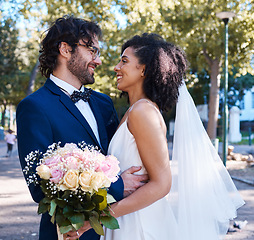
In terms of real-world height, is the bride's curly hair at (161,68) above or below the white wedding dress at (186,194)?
above

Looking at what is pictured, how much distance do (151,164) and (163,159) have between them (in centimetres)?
9

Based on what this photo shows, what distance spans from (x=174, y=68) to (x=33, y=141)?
1.21 meters

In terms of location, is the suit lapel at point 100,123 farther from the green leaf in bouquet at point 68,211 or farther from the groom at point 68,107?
the green leaf in bouquet at point 68,211

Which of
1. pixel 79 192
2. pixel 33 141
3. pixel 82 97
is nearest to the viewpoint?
pixel 79 192

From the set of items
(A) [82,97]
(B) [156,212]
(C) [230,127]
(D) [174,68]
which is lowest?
(C) [230,127]

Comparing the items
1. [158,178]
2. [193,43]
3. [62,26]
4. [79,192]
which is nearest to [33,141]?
[79,192]

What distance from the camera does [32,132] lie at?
2.20m

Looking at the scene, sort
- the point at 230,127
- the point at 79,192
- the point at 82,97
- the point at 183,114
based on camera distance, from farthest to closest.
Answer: the point at 230,127 < the point at 183,114 < the point at 82,97 < the point at 79,192

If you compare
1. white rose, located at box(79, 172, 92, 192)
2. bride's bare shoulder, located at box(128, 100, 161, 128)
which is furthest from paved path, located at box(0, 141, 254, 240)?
white rose, located at box(79, 172, 92, 192)

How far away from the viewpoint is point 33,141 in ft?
7.15

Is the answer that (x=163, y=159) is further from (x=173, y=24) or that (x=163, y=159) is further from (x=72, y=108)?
(x=173, y=24)

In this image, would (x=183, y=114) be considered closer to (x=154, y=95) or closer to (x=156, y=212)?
(x=154, y=95)

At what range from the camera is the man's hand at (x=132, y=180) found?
2348mm

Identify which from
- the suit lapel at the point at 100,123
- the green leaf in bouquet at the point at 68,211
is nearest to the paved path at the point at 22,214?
the suit lapel at the point at 100,123
